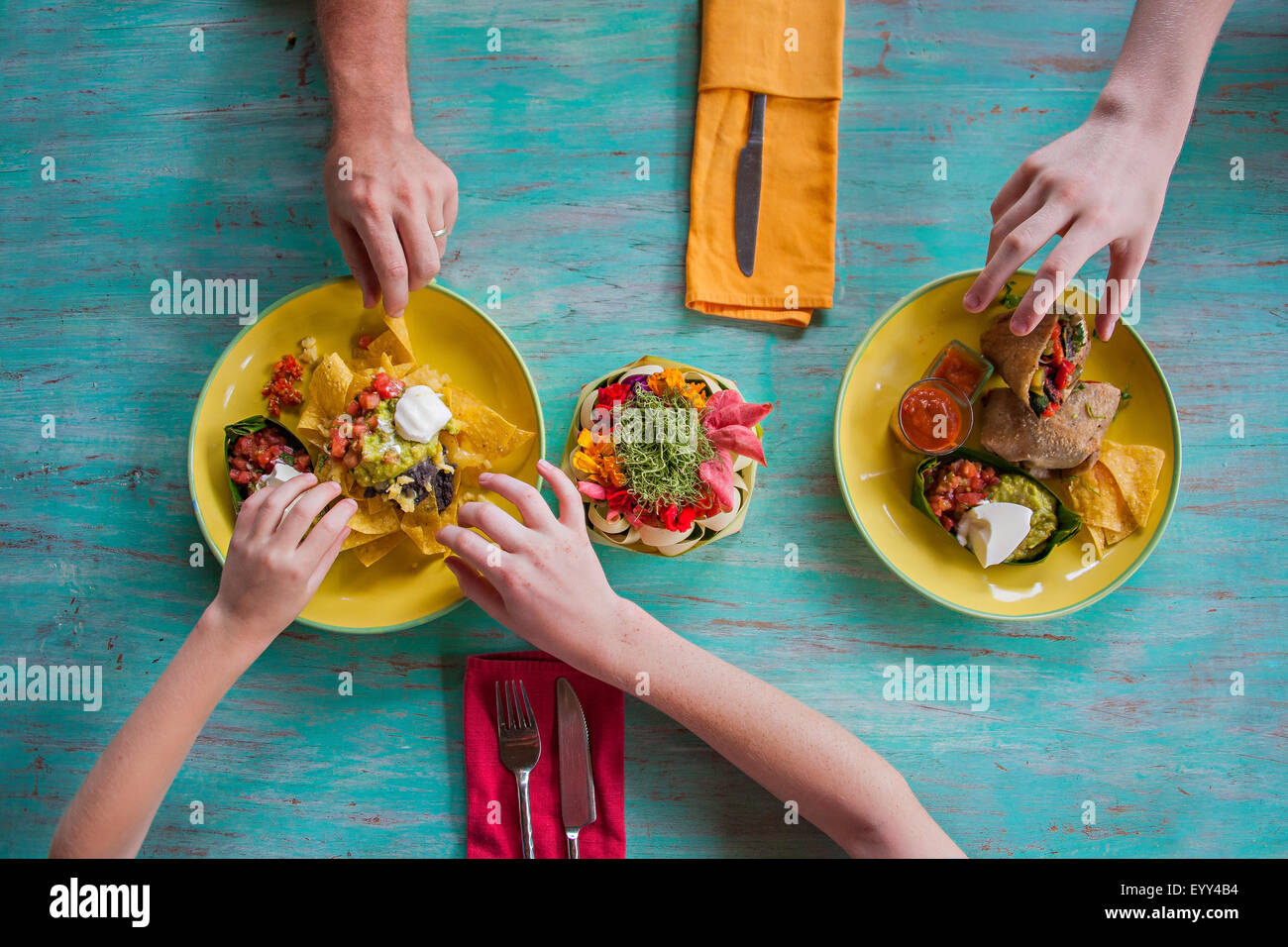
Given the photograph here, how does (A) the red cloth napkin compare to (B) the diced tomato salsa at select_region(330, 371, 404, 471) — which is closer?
(B) the diced tomato salsa at select_region(330, 371, 404, 471)

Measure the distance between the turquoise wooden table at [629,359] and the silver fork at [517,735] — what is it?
0.15m

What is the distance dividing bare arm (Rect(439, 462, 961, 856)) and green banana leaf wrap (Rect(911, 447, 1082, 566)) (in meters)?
0.67

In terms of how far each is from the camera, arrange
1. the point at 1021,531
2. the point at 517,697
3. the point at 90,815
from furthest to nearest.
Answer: the point at 517,697 → the point at 1021,531 → the point at 90,815

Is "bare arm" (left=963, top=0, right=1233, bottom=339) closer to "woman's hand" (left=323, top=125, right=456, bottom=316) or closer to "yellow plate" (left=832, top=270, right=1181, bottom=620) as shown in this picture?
"yellow plate" (left=832, top=270, right=1181, bottom=620)

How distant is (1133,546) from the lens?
7.38 ft

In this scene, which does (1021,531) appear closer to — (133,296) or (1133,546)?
(1133,546)

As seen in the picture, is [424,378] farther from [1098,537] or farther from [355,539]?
[1098,537]

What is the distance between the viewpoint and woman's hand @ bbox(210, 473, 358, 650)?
6.31 ft

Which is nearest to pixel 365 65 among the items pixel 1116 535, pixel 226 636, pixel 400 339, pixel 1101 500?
pixel 400 339

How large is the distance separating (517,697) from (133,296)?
5.55ft

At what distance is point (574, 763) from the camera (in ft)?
7.59

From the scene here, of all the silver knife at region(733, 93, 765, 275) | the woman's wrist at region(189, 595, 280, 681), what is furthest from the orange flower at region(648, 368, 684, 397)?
the woman's wrist at region(189, 595, 280, 681)

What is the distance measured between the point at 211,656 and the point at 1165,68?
290 cm
